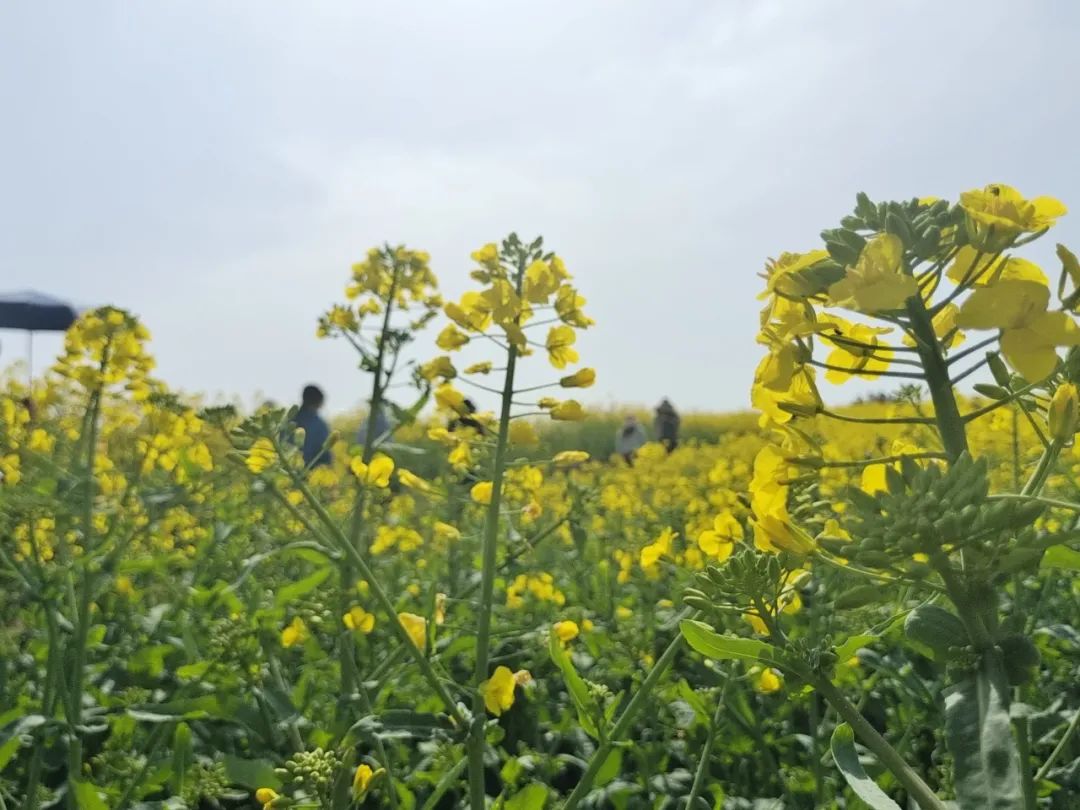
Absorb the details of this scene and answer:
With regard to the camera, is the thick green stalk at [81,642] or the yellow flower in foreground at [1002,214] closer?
the yellow flower in foreground at [1002,214]

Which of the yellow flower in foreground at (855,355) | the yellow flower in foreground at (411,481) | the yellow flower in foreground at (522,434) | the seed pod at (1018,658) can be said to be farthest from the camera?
the yellow flower in foreground at (411,481)

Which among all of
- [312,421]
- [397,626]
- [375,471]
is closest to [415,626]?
[397,626]

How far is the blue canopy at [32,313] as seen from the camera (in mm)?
17312

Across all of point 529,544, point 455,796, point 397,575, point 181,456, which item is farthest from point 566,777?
point 397,575

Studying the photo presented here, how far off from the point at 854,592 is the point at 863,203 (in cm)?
50

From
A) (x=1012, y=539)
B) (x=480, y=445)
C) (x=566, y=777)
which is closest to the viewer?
(x=1012, y=539)

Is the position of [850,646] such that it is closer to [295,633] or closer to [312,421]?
[295,633]

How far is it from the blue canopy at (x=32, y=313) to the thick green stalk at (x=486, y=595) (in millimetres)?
17626

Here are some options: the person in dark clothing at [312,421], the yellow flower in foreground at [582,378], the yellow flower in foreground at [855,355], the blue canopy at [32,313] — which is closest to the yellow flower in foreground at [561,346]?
the yellow flower in foreground at [582,378]

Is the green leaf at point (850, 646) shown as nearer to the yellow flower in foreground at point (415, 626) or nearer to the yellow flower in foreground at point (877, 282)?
the yellow flower in foreground at point (877, 282)

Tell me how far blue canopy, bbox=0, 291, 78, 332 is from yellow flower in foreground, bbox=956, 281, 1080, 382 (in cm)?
1898

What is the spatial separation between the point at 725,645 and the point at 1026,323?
1.76ft

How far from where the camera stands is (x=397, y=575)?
15.8 ft

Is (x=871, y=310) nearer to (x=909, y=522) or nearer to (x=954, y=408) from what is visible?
(x=954, y=408)
